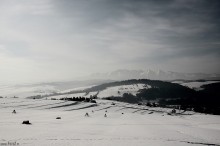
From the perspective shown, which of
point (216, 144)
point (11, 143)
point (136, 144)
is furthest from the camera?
point (216, 144)

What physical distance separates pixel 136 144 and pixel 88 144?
4.58 metres

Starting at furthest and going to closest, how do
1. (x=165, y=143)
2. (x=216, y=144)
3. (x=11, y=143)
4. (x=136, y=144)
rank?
(x=216, y=144)
(x=165, y=143)
(x=136, y=144)
(x=11, y=143)

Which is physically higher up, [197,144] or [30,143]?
[30,143]

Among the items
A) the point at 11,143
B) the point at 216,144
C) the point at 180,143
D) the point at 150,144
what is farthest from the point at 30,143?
the point at 216,144

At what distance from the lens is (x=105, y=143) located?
67.2 ft

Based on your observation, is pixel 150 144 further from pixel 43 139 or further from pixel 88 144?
pixel 43 139

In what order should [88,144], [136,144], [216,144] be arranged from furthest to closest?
1. [216,144]
2. [136,144]
3. [88,144]

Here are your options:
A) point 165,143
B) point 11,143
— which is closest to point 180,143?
point 165,143

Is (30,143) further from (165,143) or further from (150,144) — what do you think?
(165,143)

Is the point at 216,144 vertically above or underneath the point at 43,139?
underneath

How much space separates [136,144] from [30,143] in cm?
944

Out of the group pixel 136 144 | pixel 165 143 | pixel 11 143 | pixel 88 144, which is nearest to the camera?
pixel 11 143

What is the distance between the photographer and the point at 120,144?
20578 millimetres

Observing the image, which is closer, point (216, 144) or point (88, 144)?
point (88, 144)
